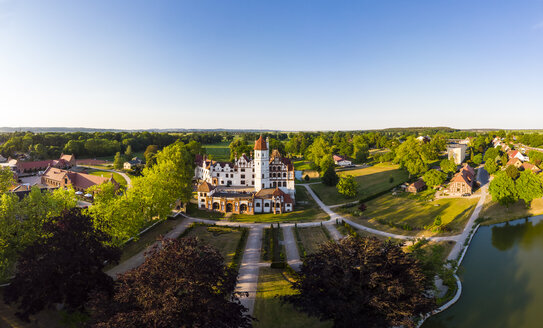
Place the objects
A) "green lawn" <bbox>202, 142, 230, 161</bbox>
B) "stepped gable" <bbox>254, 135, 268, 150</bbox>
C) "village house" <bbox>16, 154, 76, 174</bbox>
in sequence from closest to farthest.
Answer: "stepped gable" <bbox>254, 135, 268, 150</bbox>
"village house" <bbox>16, 154, 76, 174</bbox>
"green lawn" <bbox>202, 142, 230, 161</bbox>

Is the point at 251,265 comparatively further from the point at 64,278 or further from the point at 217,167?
the point at 217,167

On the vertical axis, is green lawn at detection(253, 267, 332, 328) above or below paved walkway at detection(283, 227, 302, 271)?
below

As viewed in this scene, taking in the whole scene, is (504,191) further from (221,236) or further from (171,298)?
(171,298)

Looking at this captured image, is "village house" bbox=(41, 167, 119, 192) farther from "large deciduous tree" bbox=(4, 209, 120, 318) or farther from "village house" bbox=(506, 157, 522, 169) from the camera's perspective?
"village house" bbox=(506, 157, 522, 169)

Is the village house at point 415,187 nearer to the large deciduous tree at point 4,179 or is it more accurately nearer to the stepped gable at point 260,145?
the stepped gable at point 260,145

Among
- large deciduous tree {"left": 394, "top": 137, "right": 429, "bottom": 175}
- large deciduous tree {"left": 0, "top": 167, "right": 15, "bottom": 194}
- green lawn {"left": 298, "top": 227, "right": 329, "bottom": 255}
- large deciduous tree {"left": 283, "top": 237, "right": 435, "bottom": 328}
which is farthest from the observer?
large deciduous tree {"left": 394, "top": 137, "right": 429, "bottom": 175}

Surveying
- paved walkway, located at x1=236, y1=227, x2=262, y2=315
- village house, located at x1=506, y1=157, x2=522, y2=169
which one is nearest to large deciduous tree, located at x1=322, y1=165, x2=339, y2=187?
paved walkway, located at x1=236, y1=227, x2=262, y2=315
